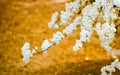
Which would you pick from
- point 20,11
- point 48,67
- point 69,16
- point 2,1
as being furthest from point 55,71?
point 2,1

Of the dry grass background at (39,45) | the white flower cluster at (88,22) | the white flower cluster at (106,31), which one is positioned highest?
the dry grass background at (39,45)

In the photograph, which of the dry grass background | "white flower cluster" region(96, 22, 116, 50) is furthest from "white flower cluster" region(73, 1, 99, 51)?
the dry grass background

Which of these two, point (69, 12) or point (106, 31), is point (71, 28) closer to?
point (69, 12)

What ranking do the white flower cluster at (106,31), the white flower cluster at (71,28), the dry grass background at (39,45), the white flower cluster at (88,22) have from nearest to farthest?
the white flower cluster at (106,31), the white flower cluster at (88,22), the white flower cluster at (71,28), the dry grass background at (39,45)

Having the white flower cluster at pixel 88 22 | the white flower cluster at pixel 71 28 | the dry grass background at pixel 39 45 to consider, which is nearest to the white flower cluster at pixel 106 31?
the white flower cluster at pixel 88 22

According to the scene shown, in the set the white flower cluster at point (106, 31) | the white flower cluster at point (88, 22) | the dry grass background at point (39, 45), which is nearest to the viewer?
the white flower cluster at point (106, 31)

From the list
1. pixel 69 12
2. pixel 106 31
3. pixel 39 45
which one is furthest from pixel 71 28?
pixel 39 45

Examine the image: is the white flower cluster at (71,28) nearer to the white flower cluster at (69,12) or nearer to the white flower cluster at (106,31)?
the white flower cluster at (69,12)

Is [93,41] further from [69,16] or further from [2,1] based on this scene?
[2,1]

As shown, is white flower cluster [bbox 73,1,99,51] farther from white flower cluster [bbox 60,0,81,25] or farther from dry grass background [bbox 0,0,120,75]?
dry grass background [bbox 0,0,120,75]
